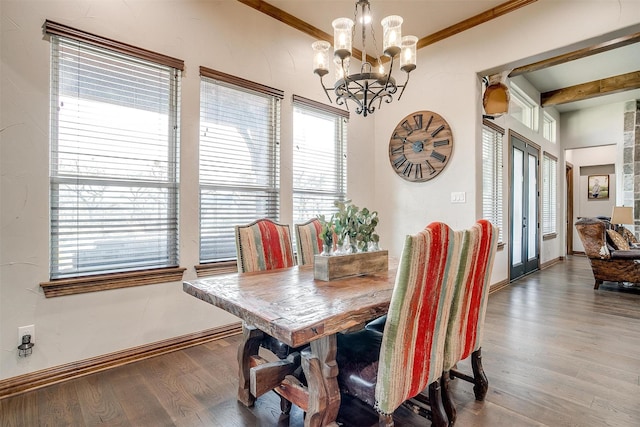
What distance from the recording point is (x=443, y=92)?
3908 mm

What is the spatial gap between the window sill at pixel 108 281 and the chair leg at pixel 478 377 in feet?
7.27

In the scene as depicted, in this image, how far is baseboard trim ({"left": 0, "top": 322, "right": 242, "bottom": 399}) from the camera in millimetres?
2049

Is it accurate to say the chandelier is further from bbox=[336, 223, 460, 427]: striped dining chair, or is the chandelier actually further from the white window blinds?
the white window blinds

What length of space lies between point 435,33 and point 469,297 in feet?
11.2

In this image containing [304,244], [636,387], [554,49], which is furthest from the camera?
[554,49]

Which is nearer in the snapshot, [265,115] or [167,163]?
[167,163]

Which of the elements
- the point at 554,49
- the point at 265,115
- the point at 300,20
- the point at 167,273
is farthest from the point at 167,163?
the point at 554,49

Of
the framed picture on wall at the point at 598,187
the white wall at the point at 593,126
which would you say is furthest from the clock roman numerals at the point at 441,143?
the framed picture on wall at the point at 598,187

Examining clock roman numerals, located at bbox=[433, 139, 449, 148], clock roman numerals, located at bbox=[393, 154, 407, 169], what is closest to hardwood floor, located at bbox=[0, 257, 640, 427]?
clock roman numerals, located at bbox=[433, 139, 449, 148]

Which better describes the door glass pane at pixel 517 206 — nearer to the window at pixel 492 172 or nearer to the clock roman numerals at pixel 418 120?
the window at pixel 492 172

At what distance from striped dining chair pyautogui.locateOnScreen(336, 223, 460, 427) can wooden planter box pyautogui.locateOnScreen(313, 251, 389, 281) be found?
49 cm

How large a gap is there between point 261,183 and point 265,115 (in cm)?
69

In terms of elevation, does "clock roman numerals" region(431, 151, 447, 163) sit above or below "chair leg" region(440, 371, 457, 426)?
above

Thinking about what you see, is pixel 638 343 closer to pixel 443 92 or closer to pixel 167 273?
pixel 443 92
